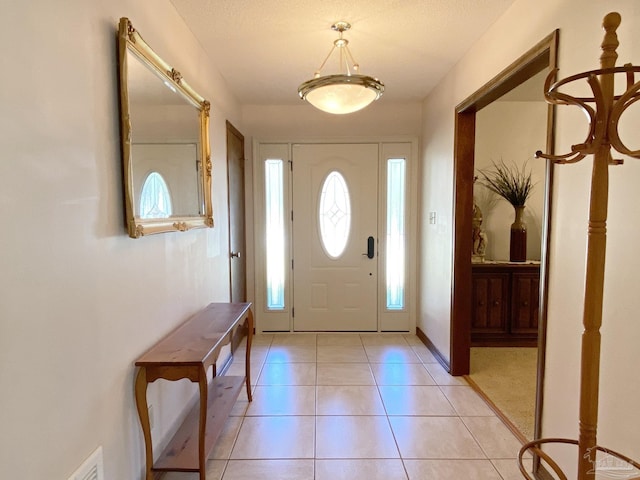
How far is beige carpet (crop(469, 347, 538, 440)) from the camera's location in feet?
7.88

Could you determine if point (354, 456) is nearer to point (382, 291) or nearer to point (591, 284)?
point (591, 284)

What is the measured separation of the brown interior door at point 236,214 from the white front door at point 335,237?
589mm

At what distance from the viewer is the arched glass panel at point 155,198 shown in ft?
5.36

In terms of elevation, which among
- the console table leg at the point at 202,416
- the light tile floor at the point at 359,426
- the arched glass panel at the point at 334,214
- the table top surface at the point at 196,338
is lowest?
the light tile floor at the point at 359,426

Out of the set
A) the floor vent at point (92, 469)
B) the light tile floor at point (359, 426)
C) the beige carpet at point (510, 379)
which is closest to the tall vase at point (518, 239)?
the beige carpet at point (510, 379)

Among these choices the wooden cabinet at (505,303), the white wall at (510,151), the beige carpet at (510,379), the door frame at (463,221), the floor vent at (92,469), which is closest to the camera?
the floor vent at (92,469)

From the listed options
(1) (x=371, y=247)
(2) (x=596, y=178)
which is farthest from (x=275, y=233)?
(2) (x=596, y=178)

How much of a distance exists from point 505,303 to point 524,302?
185 millimetres

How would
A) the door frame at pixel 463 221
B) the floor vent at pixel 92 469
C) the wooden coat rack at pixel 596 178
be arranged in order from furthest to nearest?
the door frame at pixel 463 221 → the floor vent at pixel 92 469 → the wooden coat rack at pixel 596 178

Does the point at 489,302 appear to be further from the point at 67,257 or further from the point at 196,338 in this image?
the point at 67,257

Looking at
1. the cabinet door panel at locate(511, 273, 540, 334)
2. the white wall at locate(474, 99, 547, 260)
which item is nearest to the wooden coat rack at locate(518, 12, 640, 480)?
the cabinet door panel at locate(511, 273, 540, 334)

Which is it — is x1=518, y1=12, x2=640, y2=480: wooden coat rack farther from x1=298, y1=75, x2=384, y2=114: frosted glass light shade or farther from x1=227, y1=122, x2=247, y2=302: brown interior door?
x1=227, y1=122, x2=247, y2=302: brown interior door

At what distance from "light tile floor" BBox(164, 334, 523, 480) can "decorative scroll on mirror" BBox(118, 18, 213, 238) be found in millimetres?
1349

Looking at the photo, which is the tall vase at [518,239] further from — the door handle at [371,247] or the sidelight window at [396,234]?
the door handle at [371,247]
